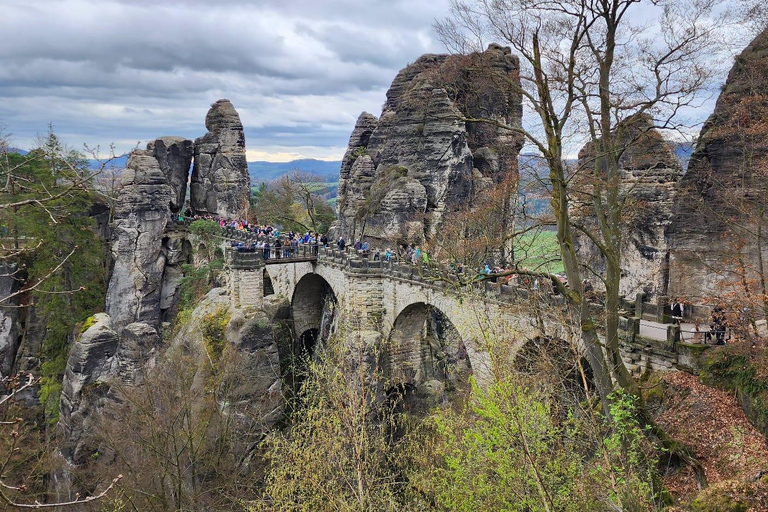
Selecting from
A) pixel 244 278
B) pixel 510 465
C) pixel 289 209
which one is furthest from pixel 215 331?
pixel 289 209

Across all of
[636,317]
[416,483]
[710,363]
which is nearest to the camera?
[416,483]

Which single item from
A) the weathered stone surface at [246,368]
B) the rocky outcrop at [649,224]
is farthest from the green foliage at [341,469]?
the rocky outcrop at [649,224]

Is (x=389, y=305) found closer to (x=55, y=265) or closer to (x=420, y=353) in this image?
(x=420, y=353)

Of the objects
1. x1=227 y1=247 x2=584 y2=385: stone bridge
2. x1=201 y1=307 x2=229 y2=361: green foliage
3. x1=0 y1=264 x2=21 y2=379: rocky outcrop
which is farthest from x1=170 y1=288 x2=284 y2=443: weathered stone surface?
x1=0 y1=264 x2=21 y2=379: rocky outcrop

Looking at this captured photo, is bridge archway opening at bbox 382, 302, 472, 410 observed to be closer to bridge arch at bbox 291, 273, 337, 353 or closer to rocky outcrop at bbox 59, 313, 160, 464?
bridge arch at bbox 291, 273, 337, 353

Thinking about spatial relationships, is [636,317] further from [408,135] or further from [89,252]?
[89,252]

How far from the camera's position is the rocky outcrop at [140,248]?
36.0 meters

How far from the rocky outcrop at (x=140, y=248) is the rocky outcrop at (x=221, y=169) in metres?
5.02

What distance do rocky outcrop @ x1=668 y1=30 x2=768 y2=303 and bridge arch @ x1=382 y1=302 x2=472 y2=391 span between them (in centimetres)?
1007

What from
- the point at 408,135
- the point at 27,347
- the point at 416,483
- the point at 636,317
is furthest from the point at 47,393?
the point at 636,317

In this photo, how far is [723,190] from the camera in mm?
15203

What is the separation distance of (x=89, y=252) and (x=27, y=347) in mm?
7138

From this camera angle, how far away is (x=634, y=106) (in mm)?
10570

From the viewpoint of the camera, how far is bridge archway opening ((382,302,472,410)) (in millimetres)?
24469
